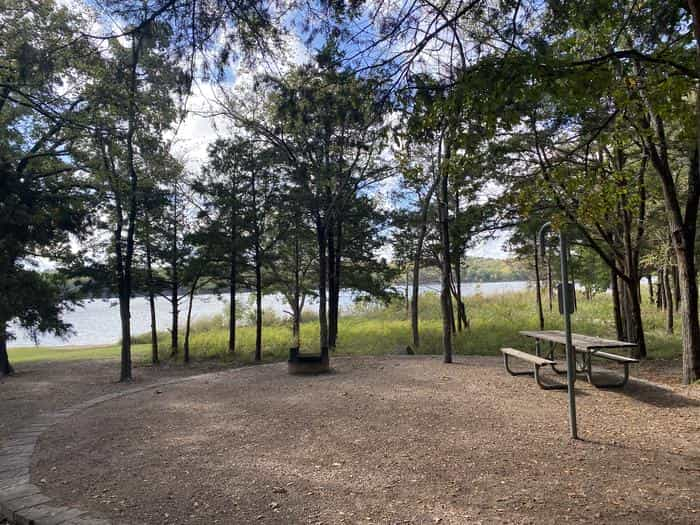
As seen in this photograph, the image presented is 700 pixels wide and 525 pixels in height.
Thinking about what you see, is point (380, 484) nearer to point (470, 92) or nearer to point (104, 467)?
point (104, 467)

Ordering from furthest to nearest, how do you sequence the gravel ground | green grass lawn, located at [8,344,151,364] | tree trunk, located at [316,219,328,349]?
green grass lawn, located at [8,344,151,364] < tree trunk, located at [316,219,328,349] < the gravel ground

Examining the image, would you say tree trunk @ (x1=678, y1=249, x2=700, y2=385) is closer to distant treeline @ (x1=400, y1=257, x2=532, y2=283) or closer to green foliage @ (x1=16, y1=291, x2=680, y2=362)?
green foliage @ (x1=16, y1=291, x2=680, y2=362)

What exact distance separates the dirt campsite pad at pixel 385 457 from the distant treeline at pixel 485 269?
10250 mm

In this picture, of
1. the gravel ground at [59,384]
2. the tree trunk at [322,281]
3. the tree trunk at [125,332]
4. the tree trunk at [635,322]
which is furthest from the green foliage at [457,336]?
the tree trunk at [125,332]

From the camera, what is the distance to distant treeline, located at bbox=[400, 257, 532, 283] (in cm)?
1740

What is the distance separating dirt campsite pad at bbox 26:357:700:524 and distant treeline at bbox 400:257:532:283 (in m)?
10.3

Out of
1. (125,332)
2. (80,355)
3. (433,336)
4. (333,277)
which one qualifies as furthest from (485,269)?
(125,332)

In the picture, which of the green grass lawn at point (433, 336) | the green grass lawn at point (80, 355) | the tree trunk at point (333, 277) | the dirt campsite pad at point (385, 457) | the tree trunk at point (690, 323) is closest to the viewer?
the dirt campsite pad at point (385, 457)

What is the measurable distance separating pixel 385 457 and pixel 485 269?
1127 inches

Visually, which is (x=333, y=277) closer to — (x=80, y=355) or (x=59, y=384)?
(x=59, y=384)

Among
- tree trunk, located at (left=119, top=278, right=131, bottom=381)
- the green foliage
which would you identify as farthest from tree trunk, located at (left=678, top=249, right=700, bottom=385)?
tree trunk, located at (left=119, top=278, right=131, bottom=381)

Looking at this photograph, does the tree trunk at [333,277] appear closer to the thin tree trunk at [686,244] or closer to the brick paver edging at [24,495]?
the thin tree trunk at [686,244]

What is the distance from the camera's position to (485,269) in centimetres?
3097

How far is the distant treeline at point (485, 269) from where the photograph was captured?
17.4m
